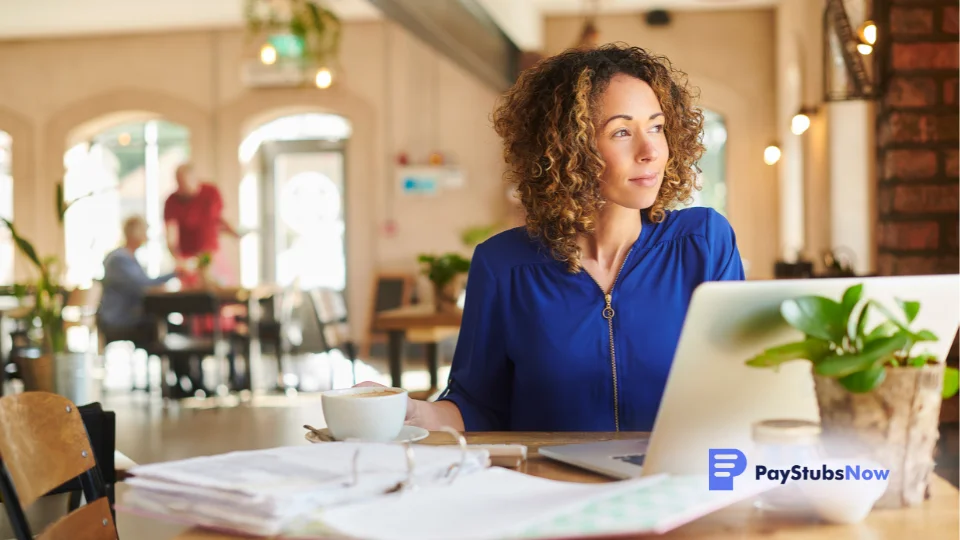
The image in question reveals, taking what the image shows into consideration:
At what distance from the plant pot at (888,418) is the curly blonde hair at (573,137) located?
850 millimetres

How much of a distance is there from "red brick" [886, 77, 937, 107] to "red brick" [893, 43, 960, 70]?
0.06 m

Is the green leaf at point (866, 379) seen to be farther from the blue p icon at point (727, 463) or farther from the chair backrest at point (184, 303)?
the chair backrest at point (184, 303)

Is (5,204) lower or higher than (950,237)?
higher

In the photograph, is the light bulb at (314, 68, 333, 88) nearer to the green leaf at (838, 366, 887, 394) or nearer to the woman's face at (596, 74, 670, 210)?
the woman's face at (596, 74, 670, 210)

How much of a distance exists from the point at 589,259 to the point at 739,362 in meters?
0.85

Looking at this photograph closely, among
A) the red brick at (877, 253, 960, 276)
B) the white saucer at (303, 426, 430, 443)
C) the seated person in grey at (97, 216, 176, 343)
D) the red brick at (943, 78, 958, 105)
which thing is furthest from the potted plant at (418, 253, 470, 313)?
the white saucer at (303, 426, 430, 443)

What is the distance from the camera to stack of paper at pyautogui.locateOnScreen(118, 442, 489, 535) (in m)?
0.93

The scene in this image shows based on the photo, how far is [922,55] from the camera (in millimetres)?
4102

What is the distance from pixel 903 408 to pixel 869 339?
73mm

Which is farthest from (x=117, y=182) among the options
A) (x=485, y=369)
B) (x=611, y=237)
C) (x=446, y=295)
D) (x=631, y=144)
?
(x=631, y=144)

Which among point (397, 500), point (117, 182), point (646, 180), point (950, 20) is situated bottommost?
point (397, 500)

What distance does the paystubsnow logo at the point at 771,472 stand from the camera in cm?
96

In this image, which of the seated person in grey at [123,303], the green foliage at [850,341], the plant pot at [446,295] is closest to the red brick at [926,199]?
the plant pot at [446,295]

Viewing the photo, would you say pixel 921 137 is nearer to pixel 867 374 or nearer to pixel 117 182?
pixel 867 374
